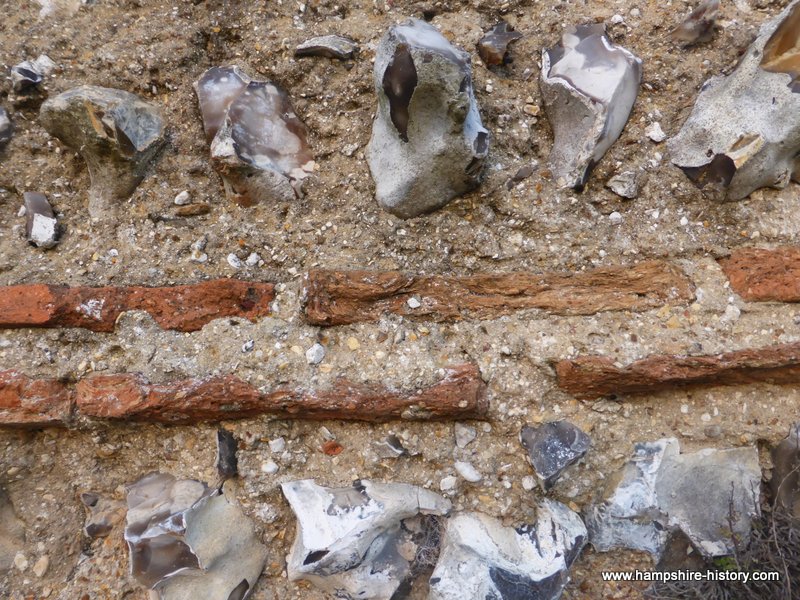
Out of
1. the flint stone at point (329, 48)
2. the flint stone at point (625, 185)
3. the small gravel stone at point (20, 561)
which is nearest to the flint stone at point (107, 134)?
the flint stone at point (329, 48)

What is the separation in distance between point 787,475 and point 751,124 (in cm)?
63

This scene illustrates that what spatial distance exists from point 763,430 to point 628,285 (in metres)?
0.35

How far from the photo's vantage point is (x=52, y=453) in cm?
106

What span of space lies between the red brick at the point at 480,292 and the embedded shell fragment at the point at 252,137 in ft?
0.72

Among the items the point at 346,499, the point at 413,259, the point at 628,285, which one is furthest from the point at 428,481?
the point at 628,285

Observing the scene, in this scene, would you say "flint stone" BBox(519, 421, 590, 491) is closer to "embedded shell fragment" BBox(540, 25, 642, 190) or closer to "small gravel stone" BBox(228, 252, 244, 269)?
"embedded shell fragment" BBox(540, 25, 642, 190)

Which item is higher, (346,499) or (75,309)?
(75,309)

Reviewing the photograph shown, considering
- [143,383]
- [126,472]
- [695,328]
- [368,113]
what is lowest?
[126,472]

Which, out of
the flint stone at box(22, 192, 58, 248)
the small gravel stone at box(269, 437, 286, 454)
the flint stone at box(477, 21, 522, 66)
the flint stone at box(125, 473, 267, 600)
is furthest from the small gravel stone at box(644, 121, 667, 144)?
the flint stone at box(22, 192, 58, 248)

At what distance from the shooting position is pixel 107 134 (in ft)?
3.47

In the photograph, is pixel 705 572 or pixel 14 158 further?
pixel 14 158

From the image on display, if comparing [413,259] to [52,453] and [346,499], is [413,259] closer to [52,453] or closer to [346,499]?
[346,499]

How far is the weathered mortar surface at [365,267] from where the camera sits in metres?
1.00

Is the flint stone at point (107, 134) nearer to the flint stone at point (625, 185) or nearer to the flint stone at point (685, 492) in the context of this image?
the flint stone at point (625, 185)
